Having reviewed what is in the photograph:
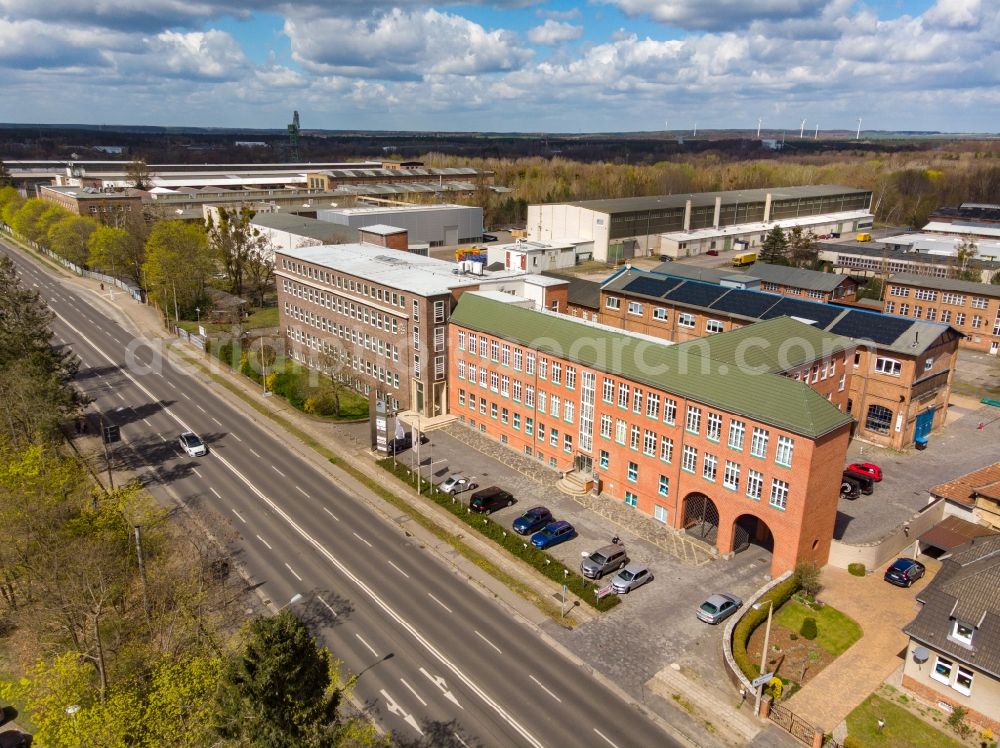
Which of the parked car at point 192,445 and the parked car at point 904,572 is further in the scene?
the parked car at point 192,445

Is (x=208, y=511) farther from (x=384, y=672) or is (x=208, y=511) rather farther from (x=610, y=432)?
(x=610, y=432)

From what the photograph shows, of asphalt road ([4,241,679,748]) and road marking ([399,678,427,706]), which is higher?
asphalt road ([4,241,679,748])

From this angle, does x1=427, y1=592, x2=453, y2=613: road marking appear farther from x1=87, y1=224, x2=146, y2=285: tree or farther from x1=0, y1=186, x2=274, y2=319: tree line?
x1=87, y1=224, x2=146, y2=285: tree

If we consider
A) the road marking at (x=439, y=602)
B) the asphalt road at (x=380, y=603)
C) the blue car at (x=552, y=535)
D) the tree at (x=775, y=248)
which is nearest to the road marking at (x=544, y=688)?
the asphalt road at (x=380, y=603)

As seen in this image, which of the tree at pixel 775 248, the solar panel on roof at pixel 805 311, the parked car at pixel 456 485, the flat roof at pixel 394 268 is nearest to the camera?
the parked car at pixel 456 485

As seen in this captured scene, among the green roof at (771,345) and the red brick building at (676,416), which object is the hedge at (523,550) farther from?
the green roof at (771,345)

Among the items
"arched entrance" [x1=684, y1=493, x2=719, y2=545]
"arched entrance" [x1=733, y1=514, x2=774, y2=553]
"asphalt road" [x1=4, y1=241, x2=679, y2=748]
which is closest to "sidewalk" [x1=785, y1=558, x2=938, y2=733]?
"arched entrance" [x1=733, y1=514, x2=774, y2=553]
